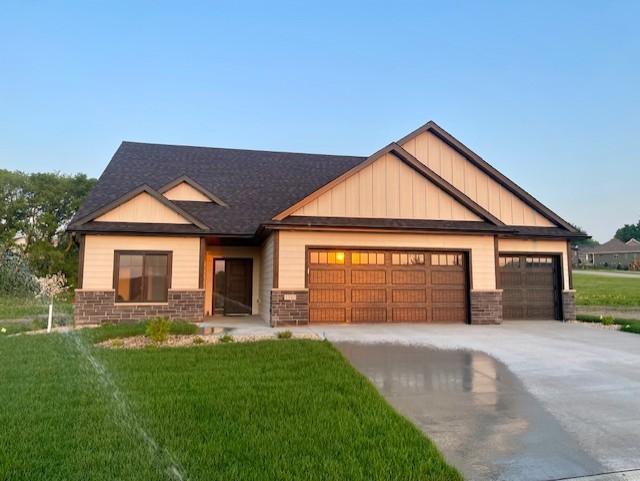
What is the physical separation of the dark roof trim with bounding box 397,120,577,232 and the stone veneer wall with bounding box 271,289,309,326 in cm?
672

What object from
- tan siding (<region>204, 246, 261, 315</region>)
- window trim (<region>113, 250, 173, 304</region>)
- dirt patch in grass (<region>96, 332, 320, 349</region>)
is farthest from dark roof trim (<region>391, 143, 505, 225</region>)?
window trim (<region>113, 250, 173, 304</region>)

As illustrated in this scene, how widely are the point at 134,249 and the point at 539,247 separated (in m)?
13.7

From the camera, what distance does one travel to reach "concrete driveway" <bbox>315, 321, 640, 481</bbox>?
3668 millimetres

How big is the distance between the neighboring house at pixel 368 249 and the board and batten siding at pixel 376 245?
0.03m

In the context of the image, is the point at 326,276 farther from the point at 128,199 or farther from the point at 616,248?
the point at 616,248

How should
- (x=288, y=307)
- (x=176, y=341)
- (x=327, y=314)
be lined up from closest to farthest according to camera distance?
(x=176, y=341) < (x=288, y=307) < (x=327, y=314)

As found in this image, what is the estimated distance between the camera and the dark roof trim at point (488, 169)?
14.7 metres

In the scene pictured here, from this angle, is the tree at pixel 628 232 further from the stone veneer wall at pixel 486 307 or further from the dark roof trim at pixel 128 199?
the dark roof trim at pixel 128 199

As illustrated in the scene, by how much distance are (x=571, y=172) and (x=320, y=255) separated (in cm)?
2326

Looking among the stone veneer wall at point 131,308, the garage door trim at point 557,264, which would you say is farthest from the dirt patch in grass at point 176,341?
the garage door trim at point 557,264

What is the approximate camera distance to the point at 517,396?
18.1 feet

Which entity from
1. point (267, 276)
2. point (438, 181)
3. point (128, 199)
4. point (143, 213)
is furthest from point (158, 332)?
point (438, 181)

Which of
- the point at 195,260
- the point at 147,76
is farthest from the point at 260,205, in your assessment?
the point at 147,76

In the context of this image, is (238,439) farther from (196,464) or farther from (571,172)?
(571,172)
